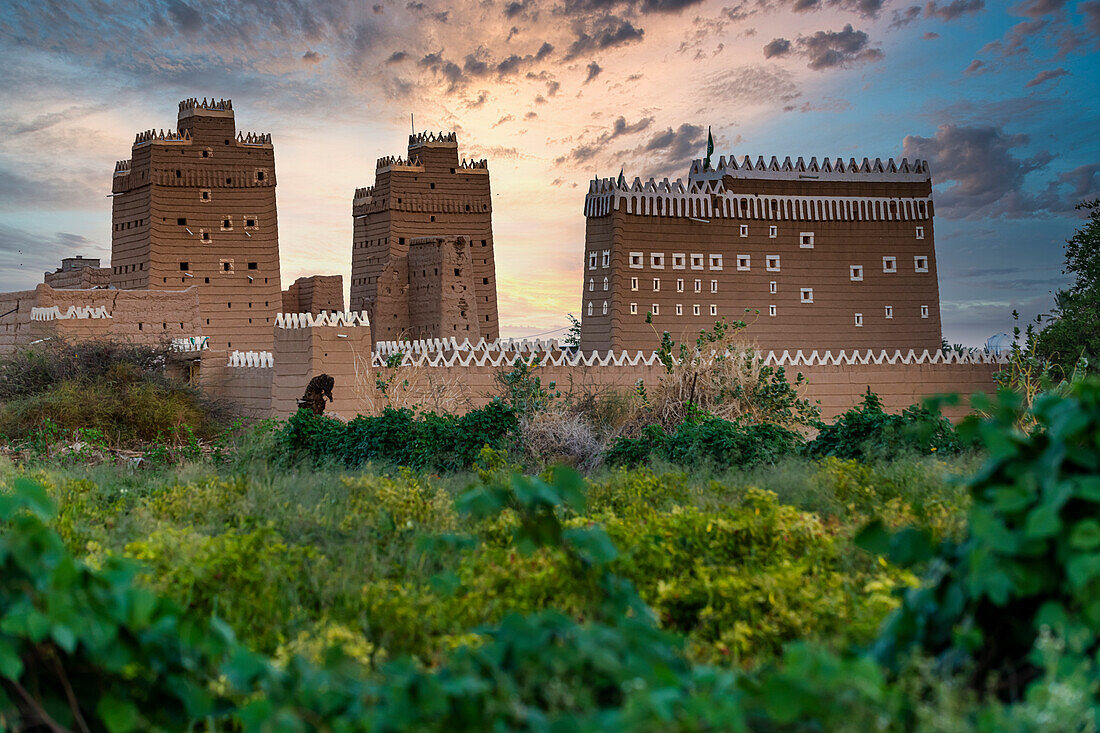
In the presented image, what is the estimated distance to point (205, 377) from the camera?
706 inches

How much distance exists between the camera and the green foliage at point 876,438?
8.56m

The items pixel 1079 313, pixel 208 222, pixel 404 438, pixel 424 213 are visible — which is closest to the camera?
pixel 404 438

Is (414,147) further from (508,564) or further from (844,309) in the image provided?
(508,564)

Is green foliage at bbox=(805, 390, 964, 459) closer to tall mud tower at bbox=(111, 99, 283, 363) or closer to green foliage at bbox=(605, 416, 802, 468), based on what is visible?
green foliage at bbox=(605, 416, 802, 468)

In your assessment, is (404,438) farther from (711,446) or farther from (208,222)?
(208,222)

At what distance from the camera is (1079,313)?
22.5 metres

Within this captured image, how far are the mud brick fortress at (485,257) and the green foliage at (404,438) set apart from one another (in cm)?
975

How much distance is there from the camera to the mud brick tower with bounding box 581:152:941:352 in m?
26.1

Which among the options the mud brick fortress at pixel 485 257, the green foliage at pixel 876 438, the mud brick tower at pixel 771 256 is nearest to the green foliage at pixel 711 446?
the green foliage at pixel 876 438

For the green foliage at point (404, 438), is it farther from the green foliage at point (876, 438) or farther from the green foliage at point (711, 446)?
the green foliage at point (876, 438)

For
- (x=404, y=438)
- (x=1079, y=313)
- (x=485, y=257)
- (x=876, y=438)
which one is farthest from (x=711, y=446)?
(x=485, y=257)

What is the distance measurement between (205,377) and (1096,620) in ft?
60.4

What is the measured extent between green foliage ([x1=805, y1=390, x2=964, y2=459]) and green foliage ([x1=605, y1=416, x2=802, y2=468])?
403 mm

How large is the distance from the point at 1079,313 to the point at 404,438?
21157 millimetres
